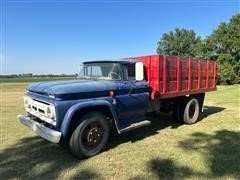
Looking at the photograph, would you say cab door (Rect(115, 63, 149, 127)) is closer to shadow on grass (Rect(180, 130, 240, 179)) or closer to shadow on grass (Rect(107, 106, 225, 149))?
shadow on grass (Rect(107, 106, 225, 149))

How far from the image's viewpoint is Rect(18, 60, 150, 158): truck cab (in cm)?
461

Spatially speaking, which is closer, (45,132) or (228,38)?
(45,132)

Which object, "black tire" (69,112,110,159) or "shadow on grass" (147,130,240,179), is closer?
"shadow on grass" (147,130,240,179)

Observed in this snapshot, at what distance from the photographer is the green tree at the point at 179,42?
63500 millimetres

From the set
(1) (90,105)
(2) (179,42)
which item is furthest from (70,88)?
(2) (179,42)

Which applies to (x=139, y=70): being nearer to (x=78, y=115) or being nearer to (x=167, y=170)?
(x=78, y=115)

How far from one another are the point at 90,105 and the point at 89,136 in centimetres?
73

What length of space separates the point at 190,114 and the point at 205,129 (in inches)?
44.1

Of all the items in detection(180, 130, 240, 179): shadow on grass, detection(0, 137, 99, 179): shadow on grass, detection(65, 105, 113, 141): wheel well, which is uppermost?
detection(65, 105, 113, 141): wheel well

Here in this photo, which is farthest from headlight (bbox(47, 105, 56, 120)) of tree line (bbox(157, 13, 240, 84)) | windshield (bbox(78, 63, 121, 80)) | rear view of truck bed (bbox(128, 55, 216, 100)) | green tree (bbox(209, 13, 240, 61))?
green tree (bbox(209, 13, 240, 61))

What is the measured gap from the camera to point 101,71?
6.02 meters

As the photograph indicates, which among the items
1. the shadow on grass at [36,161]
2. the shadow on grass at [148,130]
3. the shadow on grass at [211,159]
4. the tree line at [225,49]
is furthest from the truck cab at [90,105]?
the tree line at [225,49]

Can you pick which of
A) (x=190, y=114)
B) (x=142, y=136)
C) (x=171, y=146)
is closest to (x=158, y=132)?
(x=142, y=136)

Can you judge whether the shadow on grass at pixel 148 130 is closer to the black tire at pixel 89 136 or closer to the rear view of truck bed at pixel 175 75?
the black tire at pixel 89 136
